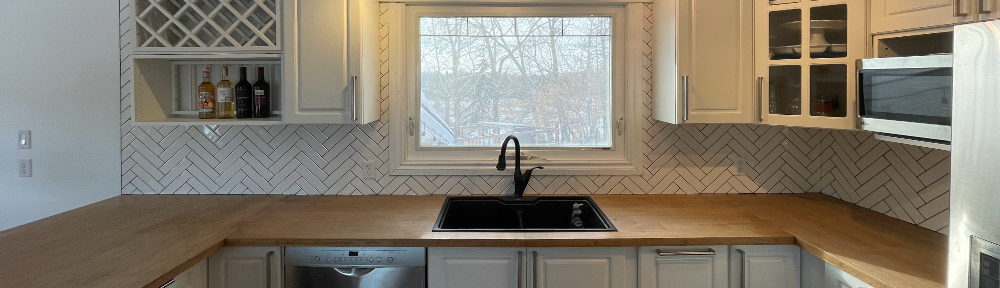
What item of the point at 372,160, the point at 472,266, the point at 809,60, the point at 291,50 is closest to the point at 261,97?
the point at 291,50

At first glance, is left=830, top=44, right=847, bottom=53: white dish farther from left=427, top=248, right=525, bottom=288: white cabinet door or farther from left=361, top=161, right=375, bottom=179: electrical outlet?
left=361, top=161, right=375, bottom=179: electrical outlet

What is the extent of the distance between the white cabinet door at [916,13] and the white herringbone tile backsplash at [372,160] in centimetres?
97

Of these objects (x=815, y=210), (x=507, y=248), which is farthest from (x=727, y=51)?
(x=507, y=248)

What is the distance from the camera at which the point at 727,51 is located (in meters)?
2.57

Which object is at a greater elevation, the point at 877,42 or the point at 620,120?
the point at 877,42

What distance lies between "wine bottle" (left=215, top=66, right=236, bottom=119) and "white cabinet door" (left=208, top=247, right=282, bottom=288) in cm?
78

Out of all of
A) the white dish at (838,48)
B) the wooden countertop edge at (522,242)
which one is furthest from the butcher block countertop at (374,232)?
the white dish at (838,48)

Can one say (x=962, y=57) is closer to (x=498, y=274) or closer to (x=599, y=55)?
(x=498, y=274)

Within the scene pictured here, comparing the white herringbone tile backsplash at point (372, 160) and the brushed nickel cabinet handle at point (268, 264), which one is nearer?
the brushed nickel cabinet handle at point (268, 264)

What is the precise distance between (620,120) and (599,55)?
0.32 meters

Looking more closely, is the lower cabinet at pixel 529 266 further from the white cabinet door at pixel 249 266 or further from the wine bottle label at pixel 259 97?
the wine bottle label at pixel 259 97

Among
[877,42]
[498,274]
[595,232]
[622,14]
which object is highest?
[622,14]

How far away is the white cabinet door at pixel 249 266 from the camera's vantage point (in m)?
2.22

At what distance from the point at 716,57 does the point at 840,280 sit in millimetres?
1009
